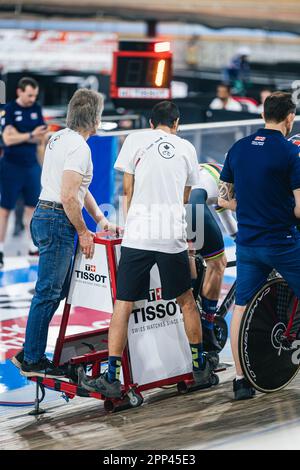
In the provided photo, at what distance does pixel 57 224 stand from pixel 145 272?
1.95 feet

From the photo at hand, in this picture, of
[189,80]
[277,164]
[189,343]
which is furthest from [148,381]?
[189,80]

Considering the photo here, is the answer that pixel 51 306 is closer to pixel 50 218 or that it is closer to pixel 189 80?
pixel 50 218

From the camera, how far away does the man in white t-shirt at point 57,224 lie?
5574mm

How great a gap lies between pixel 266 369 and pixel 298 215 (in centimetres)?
98

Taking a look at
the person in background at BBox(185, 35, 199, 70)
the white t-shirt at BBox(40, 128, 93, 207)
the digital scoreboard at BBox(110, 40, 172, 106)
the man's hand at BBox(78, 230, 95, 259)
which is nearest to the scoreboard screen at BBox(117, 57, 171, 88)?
the digital scoreboard at BBox(110, 40, 172, 106)

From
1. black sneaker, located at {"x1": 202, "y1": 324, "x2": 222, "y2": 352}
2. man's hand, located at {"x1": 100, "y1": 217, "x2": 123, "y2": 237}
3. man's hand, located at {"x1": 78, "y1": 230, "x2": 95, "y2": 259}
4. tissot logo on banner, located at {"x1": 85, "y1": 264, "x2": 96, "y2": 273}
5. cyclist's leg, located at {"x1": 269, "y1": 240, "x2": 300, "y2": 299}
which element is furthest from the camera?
black sneaker, located at {"x1": 202, "y1": 324, "x2": 222, "y2": 352}

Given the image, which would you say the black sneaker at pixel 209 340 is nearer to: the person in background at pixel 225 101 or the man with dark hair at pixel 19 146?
the man with dark hair at pixel 19 146

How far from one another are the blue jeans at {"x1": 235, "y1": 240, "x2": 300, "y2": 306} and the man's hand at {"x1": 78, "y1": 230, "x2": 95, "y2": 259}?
2.82ft

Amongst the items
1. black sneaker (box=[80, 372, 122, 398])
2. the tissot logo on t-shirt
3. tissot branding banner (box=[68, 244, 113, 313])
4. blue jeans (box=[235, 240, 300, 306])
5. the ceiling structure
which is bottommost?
black sneaker (box=[80, 372, 122, 398])

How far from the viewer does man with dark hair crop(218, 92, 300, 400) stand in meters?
5.39

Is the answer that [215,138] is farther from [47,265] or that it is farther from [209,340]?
[47,265]

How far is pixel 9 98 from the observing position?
16.1 m

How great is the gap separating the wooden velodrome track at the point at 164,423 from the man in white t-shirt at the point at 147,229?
0.84 feet

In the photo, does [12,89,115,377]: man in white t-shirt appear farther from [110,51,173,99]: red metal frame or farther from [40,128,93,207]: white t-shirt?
[110,51,173,99]: red metal frame
